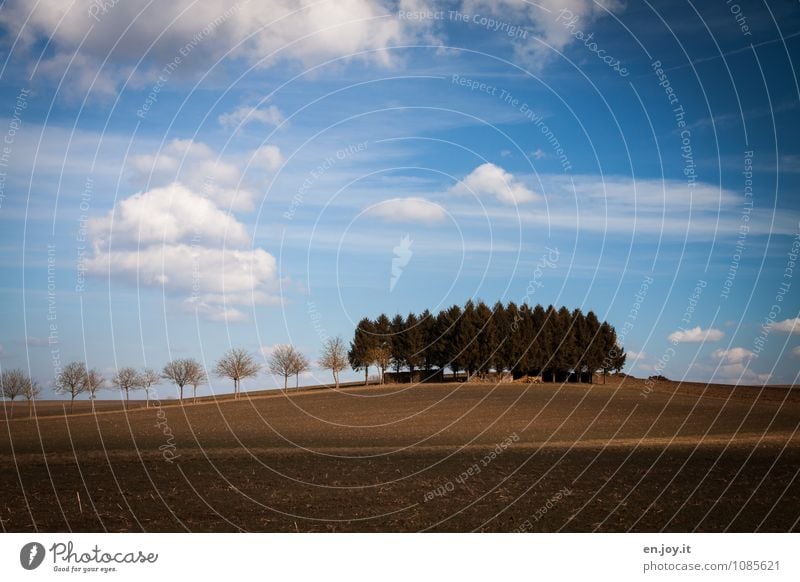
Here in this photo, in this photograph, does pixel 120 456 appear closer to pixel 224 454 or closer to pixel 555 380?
pixel 224 454

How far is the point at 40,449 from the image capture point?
153 ft

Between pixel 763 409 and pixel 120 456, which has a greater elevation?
pixel 120 456

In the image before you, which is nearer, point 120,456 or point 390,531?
point 390,531

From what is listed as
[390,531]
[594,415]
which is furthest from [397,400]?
[390,531]

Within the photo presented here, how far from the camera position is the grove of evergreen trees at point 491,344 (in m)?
128
